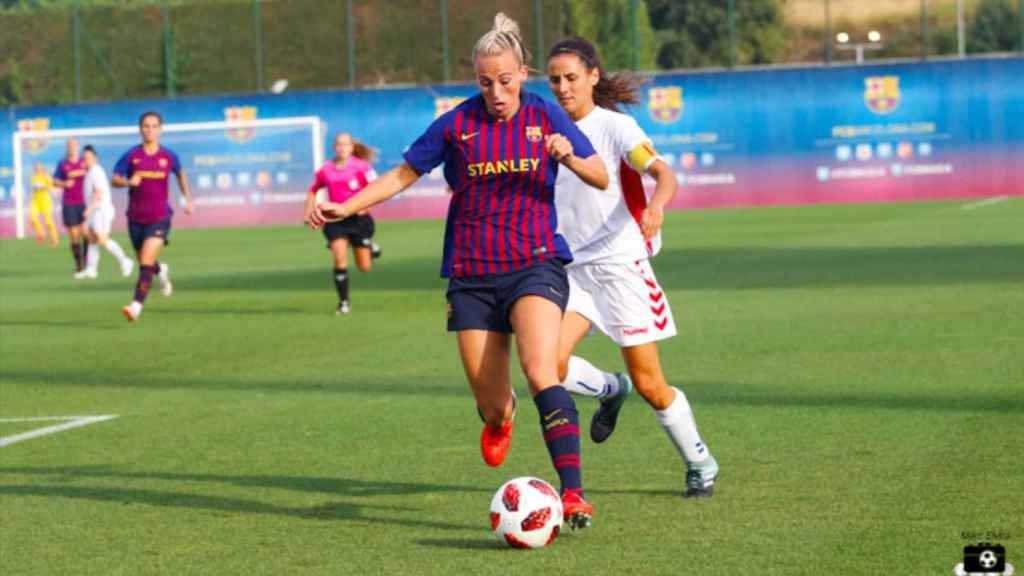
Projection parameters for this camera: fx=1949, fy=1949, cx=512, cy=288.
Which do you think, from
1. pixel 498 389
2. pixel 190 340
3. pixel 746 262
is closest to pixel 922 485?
pixel 498 389

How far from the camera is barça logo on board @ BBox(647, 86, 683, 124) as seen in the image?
4703cm

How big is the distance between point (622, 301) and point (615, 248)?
0.82 feet

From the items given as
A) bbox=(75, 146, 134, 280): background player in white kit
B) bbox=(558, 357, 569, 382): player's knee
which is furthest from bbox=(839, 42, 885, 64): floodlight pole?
bbox=(558, 357, 569, 382): player's knee

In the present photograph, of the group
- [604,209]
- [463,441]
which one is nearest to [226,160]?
[463,441]

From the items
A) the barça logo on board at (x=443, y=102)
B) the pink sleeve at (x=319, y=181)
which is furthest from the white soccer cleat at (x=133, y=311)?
the barça logo on board at (x=443, y=102)

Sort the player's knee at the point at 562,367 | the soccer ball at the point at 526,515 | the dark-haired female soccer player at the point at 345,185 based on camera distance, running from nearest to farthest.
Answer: the soccer ball at the point at 526,515, the player's knee at the point at 562,367, the dark-haired female soccer player at the point at 345,185

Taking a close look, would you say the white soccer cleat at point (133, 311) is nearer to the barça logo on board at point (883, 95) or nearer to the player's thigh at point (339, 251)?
the player's thigh at point (339, 251)

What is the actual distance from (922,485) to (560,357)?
169cm

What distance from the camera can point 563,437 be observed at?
784 centimetres

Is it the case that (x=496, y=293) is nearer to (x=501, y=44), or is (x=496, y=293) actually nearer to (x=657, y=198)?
(x=657, y=198)

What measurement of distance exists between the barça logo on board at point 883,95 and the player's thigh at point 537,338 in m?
39.1

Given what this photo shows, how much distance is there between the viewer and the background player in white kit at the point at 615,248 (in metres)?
8.55

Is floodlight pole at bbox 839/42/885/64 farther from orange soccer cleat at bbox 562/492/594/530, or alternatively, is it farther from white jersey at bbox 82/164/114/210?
orange soccer cleat at bbox 562/492/594/530

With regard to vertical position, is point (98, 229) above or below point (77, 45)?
below
